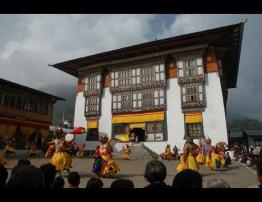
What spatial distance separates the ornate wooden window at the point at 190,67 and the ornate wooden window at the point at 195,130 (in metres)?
4.51

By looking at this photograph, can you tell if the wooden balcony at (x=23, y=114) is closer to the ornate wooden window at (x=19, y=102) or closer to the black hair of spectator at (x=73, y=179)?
the ornate wooden window at (x=19, y=102)

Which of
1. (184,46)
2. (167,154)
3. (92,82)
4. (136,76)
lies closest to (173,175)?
(167,154)

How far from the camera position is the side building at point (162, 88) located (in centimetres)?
2327

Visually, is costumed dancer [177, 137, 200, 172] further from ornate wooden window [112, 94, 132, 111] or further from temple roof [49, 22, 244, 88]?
ornate wooden window [112, 94, 132, 111]

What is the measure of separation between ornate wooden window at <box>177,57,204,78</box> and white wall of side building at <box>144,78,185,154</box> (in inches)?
46.4

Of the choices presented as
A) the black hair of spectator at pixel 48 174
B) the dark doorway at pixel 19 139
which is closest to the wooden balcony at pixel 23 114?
the dark doorway at pixel 19 139

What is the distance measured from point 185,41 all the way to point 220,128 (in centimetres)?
830

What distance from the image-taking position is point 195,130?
77.0ft

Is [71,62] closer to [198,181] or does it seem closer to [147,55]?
[147,55]

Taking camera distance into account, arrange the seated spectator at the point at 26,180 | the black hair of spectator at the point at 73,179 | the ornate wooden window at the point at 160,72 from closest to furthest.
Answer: the seated spectator at the point at 26,180 < the black hair of spectator at the point at 73,179 < the ornate wooden window at the point at 160,72

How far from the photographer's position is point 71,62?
97.9 feet

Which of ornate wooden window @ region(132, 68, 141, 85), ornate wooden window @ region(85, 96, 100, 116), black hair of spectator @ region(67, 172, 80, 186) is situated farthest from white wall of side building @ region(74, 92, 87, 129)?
black hair of spectator @ region(67, 172, 80, 186)
